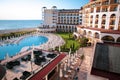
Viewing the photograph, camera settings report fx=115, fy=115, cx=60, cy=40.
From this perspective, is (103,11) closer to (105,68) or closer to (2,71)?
(105,68)

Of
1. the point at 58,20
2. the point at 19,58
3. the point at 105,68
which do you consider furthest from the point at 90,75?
the point at 58,20

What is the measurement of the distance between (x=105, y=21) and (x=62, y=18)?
156 ft

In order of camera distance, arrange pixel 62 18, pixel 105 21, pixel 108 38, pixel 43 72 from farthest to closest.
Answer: pixel 62 18, pixel 105 21, pixel 108 38, pixel 43 72

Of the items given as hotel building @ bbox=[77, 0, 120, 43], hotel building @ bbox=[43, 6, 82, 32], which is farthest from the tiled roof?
hotel building @ bbox=[43, 6, 82, 32]

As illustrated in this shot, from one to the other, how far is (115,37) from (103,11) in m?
13.7

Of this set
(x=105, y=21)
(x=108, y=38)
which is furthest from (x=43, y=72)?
(x=105, y=21)

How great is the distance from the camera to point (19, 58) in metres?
22.9

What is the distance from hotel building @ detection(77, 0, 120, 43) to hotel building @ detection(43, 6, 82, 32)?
32.9m

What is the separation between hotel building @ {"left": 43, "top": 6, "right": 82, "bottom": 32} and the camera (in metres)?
86.3

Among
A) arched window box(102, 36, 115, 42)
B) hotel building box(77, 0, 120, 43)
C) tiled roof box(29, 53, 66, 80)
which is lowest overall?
tiled roof box(29, 53, 66, 80)

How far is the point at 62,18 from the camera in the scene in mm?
90375

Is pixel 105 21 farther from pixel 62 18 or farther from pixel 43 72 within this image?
pixel 62 18

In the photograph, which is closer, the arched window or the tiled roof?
the tiled roof

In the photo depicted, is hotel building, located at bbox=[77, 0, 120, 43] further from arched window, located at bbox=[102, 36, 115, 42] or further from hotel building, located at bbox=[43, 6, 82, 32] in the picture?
hotel building, located at bbox=[43, 6, 82, 32]
